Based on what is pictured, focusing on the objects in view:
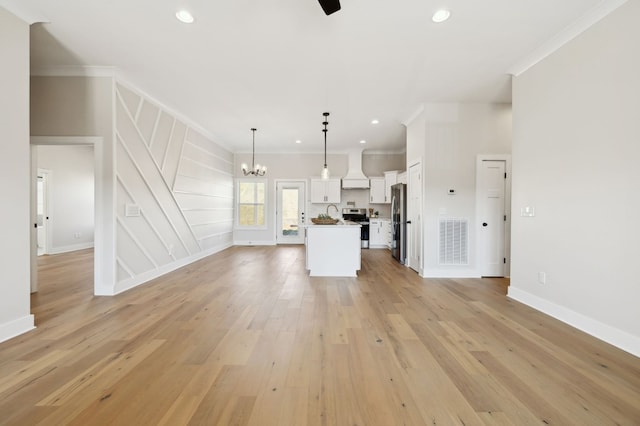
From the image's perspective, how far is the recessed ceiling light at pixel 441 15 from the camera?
245 centimetres

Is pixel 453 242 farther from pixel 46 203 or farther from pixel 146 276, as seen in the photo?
pixel 46 203

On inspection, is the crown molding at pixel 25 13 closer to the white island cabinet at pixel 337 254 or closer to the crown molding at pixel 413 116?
the white island cabinet at pixel 337 254

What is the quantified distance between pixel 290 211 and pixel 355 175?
7.84ft

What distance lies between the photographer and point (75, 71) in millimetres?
3514

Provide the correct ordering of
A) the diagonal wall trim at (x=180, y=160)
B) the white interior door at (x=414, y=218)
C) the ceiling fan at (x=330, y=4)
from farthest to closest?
the diagonal wall trim at (x=180, y=160)
the white interior door at (x=414, y=218)
the ceiling fan at (x=330, y=4)

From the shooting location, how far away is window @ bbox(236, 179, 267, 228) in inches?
330

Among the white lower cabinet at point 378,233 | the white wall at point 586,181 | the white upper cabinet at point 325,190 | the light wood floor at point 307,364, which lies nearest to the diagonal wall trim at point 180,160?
the light wood floor at point 307,364

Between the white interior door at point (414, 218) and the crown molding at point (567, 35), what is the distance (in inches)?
75.3

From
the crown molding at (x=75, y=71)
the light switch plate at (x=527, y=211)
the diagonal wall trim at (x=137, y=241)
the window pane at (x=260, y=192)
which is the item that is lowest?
the diagonal wall trim at (x=137, y=241)

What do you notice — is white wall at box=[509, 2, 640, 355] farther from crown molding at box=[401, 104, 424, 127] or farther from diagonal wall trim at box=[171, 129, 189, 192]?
diagonal wall trim at box=[171, 129, 189, 192]

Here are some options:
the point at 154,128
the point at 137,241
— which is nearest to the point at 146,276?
the point at 137,241

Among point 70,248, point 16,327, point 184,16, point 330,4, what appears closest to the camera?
point 330,4

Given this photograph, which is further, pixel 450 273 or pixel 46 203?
pixel 46 203

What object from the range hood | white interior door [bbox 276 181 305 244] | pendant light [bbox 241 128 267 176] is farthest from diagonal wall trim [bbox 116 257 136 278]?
the range hood
